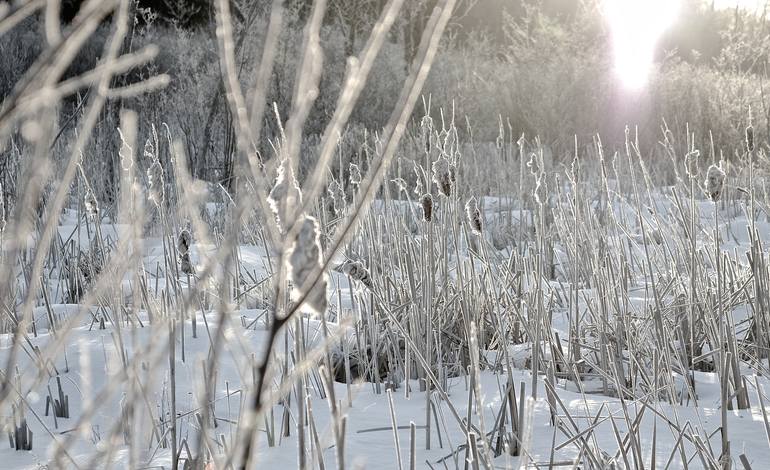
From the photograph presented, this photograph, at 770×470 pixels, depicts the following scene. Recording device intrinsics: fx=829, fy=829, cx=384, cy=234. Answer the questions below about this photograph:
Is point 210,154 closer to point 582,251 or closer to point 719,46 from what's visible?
point 582,251

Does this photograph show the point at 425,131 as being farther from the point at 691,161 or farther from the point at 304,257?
the point at 304,257

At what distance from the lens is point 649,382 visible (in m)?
1.72

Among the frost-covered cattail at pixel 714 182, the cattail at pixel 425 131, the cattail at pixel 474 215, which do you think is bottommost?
the cattail at pixel 474 215

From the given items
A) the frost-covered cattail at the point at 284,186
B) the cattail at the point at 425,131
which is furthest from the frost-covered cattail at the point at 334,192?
the frost-covered cattail at the point at 284,186

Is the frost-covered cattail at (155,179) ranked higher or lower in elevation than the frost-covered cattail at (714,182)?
higher

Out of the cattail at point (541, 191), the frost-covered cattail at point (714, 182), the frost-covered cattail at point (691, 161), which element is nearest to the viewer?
the frost-covered cattail at point (714, 182)

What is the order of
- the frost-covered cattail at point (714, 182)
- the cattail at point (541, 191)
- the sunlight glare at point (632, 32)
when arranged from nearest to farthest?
1. the frost-covered cattail at point (714, 182)
2. the cattail at point (541, 191)
3. the sunlight glare at point (632, 32)

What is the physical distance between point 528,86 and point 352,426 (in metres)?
7.71

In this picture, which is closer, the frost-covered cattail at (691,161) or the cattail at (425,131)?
the frost-covered cattail at (691,161)

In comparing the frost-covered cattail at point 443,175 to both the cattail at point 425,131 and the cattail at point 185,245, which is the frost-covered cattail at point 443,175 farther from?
→ the cattail at point 185,245

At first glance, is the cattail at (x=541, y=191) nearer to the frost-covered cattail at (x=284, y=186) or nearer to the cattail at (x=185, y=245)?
the cattail at (x=185, y=245)

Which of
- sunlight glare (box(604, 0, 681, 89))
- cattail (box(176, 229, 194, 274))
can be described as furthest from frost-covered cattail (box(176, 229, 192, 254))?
sunlight glare (box(604, 0, 681, 89))

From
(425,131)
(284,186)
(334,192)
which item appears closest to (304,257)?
(284,186)

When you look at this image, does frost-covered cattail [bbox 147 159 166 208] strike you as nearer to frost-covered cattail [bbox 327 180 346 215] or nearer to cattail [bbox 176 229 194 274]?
cattail [bbox 176 229 194 274]
